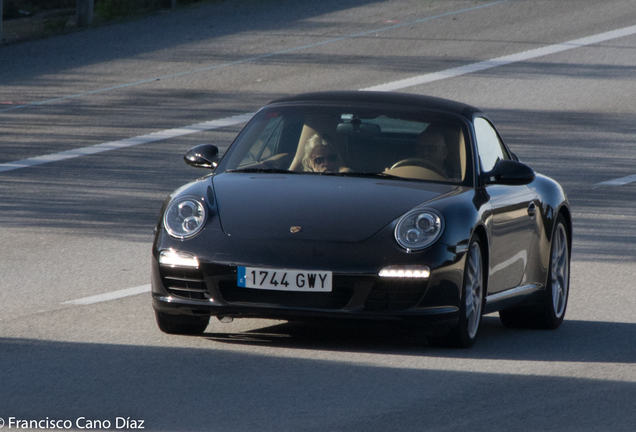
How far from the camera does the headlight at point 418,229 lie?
682 cm

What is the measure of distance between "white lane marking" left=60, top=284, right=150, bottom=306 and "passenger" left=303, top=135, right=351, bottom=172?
5.71 feet

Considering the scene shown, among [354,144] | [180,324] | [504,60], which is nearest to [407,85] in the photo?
[504,60]

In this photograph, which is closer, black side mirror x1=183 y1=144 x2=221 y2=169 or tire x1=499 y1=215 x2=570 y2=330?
black side mirror x1=183 y1=144 x2=221 y2=169

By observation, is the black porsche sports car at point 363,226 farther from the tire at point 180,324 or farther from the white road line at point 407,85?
the white road line at point 407,85

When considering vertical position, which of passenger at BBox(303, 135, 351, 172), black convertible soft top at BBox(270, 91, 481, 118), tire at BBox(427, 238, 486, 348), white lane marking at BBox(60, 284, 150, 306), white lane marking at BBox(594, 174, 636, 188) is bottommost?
white lane marking at BBox(594, 174, 636, 188)

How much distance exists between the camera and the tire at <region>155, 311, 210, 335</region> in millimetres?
7168

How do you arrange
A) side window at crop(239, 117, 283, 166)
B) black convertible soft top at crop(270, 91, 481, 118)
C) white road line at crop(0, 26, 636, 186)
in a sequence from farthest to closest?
white road line at crop(0, 26, 636, 186) < black convertible soft top at crop(270, 91, 481, 118) < side window at crop(239, 117, 283, 166)

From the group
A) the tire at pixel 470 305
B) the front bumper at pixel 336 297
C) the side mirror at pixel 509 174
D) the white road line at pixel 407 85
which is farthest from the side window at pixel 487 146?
the white road line at pixel 407 85

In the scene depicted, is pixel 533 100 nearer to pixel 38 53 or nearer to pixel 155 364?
pixel 38 53

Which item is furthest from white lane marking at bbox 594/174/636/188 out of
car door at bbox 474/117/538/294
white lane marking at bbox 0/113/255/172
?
car door at bbox 474/117/538/294

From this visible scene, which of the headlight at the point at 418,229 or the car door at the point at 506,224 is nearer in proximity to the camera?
the headlight at the point at 418,229

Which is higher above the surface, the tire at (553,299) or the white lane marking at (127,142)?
the tire at (553,299)

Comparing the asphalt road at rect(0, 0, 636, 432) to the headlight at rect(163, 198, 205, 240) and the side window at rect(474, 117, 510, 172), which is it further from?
the side window at rect(474, 117, 510, 172)

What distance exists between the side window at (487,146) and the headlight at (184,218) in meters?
1.87
